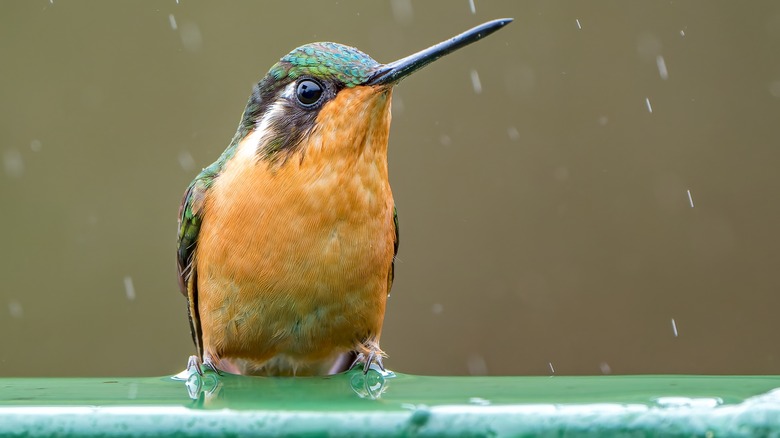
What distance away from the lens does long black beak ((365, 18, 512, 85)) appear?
2928 mm

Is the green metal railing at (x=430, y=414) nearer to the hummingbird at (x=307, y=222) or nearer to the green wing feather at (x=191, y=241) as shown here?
the hummingbird at (x=307, y=222)

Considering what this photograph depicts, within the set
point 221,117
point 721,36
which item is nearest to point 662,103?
point 721,36

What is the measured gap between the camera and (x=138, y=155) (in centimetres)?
715

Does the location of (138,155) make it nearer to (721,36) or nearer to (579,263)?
(579,263)

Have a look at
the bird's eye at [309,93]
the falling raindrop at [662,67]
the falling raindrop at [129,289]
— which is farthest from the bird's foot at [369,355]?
the falling raindrop at [662,67]

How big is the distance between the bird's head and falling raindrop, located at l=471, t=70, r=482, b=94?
3.91 metres

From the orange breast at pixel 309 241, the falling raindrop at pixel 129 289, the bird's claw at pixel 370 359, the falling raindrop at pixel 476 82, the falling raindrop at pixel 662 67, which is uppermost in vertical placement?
the orange breast at pixel 309 241

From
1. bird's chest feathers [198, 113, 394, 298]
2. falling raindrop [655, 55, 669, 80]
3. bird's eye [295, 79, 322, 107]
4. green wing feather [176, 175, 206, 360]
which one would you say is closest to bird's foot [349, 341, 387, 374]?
bird's chest feathers [198, 113, 394, 298]

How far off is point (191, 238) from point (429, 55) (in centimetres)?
108

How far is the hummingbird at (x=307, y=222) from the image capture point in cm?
307

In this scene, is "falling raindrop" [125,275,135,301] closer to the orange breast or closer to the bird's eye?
the orange breast

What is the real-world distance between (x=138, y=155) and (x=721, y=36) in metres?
3.82

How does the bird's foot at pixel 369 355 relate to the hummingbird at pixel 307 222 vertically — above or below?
below

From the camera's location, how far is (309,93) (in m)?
3.21
